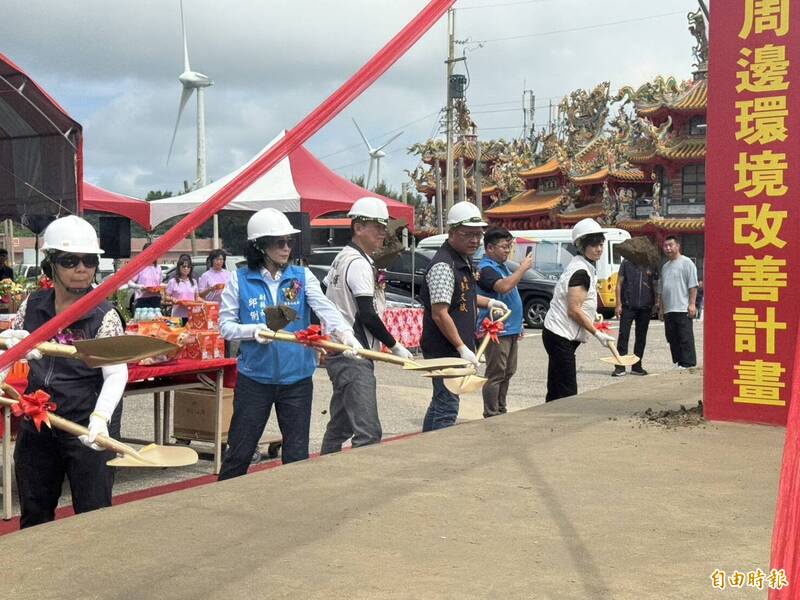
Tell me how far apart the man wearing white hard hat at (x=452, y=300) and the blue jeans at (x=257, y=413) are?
1134mm

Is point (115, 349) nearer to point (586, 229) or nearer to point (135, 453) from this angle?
point (135, 453)

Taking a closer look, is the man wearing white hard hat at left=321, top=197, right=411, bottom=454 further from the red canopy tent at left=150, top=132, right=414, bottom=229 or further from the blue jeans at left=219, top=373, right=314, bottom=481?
the red canopy tent at left=150, top=132, right=414, bottom=229

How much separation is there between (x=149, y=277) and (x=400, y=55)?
1096cm

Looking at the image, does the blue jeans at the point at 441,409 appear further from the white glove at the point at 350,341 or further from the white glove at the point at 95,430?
the white glove at the point at 95,430

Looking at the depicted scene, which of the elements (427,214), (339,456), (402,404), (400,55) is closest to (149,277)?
(402,404)

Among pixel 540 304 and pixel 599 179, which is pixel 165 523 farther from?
pixel 599 179

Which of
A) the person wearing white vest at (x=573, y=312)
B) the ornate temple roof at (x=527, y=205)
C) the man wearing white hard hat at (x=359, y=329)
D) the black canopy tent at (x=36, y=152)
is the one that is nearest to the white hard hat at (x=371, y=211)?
the man wearing white hard hat at (x=359, y=329)

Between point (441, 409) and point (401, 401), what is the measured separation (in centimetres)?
365

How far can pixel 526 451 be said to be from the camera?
209 inches

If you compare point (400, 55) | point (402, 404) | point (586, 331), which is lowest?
point (402, 404)

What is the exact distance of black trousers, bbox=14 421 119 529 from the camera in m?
3.58

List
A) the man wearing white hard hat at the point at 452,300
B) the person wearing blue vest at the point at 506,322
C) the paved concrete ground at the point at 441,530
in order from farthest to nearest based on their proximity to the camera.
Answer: the person wearing blue vest at the point at 506,322, the man wearing white hard hat at the point at 452,300, the paved concrete ground at the point at 441,530

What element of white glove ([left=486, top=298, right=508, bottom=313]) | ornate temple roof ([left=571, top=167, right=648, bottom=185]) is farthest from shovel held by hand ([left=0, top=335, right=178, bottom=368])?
ornate temple roof ([left=571, top=167, right=648, bottom=185])

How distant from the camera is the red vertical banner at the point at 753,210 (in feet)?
18.9
